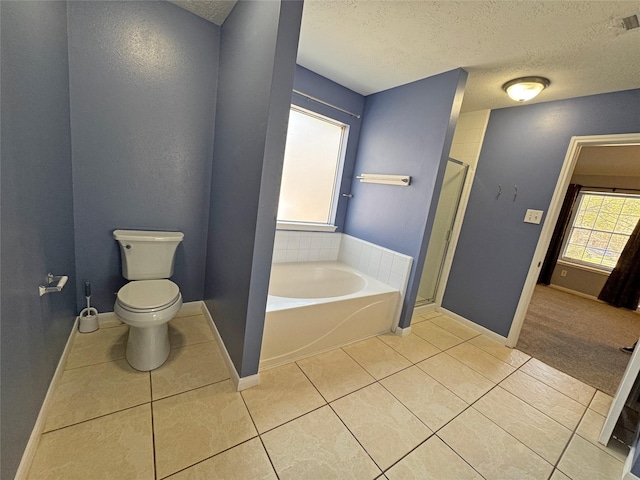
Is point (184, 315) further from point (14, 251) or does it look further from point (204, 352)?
point (14, 251)

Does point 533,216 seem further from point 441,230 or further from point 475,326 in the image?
point 475,326

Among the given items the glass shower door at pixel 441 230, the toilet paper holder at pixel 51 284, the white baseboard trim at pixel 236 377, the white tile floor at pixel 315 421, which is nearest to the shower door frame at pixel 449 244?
the glass shower door at pixel 441 230

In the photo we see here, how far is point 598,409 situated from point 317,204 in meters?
2.72

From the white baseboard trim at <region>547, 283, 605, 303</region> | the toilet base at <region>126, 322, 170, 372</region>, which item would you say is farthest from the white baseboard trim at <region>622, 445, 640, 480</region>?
the white baseboard trim at <region>547, 283, 605, 303</region>

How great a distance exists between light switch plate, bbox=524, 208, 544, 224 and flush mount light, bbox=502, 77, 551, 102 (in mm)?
984

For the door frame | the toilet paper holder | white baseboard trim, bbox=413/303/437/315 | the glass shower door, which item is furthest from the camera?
white baseboard trim, bbox=413/303/437/315

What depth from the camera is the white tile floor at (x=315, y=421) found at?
3.49 ft

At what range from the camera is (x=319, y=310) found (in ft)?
5.78

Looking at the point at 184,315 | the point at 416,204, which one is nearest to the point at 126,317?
the point at 184,315

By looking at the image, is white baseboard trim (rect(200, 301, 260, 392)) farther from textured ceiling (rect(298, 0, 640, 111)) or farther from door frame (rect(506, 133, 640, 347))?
door frame (rect(506, 133, 640, 347))

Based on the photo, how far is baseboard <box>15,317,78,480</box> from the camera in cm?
91

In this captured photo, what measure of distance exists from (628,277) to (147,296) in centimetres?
663

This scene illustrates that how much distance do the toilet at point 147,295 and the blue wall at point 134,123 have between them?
175 mm

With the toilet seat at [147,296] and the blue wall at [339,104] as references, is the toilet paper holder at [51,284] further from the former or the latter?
the blue wall at [339,104]
